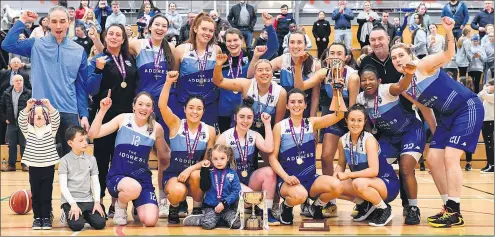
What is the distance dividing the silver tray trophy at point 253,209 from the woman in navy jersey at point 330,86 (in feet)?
3.34

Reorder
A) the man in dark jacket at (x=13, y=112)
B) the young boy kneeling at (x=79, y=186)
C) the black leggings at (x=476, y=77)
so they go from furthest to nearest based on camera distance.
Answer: the black leggings at (x=476, y=77), the man in dark jacket at (x=13, y=112), the young boy kneeling at (x=79, y=186)

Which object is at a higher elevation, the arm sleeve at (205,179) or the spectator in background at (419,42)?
the spectator in background at (419,42)

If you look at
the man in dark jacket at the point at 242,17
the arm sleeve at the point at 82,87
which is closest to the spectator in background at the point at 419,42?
the man in dark jacket at the point at 242,17

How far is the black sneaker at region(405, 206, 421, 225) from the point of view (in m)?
6.87

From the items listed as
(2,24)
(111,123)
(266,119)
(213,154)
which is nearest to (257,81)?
(266,119)

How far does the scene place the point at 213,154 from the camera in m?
6.73

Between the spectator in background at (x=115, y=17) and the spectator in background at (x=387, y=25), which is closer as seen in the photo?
the spectator in background at (x=115, y=17)

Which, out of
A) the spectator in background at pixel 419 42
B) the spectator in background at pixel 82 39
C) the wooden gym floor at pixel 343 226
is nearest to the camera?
the wooden gym floor at pixel 343 226

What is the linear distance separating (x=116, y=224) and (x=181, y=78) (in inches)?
65.5

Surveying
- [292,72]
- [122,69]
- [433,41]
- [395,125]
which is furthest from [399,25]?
[122,69]

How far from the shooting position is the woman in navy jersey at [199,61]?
734 cm

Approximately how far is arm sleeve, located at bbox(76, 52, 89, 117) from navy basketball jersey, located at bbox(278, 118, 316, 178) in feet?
6.30

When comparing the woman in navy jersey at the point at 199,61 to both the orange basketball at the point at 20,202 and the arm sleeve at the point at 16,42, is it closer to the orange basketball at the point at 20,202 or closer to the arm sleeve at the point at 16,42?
the arm sleeve at the point at 16,42

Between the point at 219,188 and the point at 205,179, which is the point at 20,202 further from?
the point at 219,188
